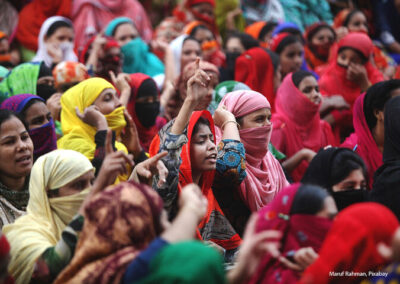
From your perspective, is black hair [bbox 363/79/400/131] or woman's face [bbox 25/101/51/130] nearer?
woman's face [bbox 25/101/51/130]

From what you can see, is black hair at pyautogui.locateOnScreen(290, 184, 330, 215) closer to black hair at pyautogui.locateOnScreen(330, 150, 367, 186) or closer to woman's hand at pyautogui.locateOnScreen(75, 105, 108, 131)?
black hair at pyautogui.locateOnScreen(330, 150, 367, 186)

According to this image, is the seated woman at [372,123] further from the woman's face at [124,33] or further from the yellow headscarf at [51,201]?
the woman's face at [124,33]

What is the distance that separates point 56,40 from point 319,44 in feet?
10.9

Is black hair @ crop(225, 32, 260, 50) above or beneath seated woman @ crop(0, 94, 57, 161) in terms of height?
beneath

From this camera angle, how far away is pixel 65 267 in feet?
10.8

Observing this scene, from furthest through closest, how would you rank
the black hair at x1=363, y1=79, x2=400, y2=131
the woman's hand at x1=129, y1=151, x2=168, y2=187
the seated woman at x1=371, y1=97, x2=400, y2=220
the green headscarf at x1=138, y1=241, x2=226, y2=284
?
the black hair at x1=363, y1=79, x2=400, y2=131
the seated woman at x1=371, y1=97, x2=400, y2=220
the woman's hand at x1=129, y1=151, x2=168, y2=187
the green headscarf at x1=138, y1=241, x2=226, y2=284

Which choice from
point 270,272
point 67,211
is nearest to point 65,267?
point 67,211

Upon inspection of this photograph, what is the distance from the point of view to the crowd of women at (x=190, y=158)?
119 inches

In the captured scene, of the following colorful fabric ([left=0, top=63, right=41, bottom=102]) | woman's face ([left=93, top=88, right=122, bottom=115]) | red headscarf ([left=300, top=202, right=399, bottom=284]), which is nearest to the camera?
red headscarf ([left=300, top=202, right=399, bottom=284])

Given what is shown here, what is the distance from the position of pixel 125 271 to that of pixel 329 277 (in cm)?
92

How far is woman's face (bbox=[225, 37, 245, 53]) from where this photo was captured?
26.3ft

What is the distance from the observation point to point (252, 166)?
490 centimetres

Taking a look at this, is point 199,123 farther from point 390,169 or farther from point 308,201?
point 308,201

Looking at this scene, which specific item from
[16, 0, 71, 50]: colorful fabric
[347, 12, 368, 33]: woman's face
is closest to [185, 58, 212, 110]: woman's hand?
[16, 0, 71, 50]: colorful fabric
